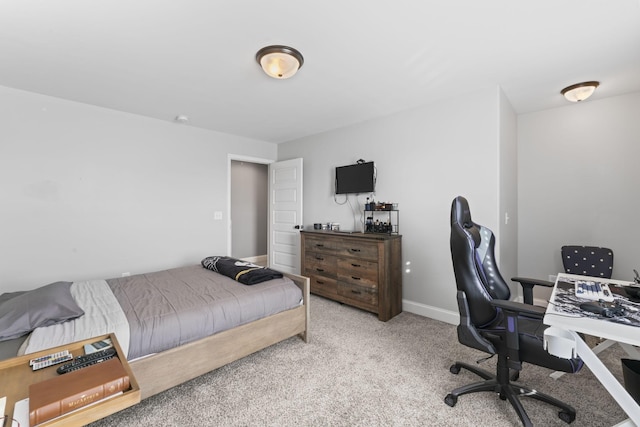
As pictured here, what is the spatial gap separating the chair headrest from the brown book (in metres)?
1.89

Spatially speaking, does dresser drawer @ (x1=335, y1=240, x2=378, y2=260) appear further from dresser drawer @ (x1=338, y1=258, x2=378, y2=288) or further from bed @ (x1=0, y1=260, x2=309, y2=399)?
bed @ (x1=0, y1=260, x2=309, y2=399)

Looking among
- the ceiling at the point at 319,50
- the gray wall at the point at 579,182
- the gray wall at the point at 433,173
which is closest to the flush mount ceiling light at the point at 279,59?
the ceiling at the point at 319,50

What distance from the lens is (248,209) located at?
6262 millimetres

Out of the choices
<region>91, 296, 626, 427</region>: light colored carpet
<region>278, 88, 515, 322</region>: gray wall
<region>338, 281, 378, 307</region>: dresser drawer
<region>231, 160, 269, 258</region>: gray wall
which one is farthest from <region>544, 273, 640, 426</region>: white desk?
<region>231, 160, 269, 258</region>: gray wall

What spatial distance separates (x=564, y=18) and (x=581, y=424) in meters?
2.52

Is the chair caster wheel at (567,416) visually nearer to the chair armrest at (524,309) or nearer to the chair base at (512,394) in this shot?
the chair base at (512,394)

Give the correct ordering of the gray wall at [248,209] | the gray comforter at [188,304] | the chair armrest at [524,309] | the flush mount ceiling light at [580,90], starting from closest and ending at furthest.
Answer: the chair armrest at [524,309]
the gray comforter at [188,304]
the flush mount ceiling light at [580,90]
the gray wall at [248,209]

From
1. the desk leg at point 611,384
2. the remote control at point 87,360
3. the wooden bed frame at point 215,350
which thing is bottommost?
the wooden bed frame at point 215,350

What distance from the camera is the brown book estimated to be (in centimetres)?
82

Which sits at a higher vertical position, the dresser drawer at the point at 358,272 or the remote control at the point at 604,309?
the remote control at the point at 604,309

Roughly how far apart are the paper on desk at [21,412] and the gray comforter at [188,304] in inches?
32.2

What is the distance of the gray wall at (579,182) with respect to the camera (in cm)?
295

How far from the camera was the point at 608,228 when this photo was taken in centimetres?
305

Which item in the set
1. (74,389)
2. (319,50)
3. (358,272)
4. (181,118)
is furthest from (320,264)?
(74,389)
